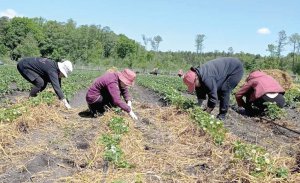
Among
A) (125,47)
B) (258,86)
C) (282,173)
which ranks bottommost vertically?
(282,173)

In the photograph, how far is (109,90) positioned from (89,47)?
83.6m

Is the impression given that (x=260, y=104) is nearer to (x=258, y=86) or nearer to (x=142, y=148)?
(x=258, y=86)

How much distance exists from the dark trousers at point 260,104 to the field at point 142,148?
45cm

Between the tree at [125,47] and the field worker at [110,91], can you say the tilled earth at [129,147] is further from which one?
the tree at [125,47]

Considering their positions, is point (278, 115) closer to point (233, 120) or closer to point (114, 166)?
point (233, 120)

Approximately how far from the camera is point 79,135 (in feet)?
23.0

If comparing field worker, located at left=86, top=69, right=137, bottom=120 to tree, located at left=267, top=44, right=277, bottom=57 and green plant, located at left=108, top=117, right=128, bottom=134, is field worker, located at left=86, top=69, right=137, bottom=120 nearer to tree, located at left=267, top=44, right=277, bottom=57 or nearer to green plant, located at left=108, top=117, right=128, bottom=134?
green plant, located at left=108, top=117, right=128, bottom=134

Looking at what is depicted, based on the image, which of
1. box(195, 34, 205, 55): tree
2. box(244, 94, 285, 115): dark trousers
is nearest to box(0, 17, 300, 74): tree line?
box(195, 34, 205, 55): tree

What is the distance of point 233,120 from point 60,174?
582cm

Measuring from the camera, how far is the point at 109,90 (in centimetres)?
802

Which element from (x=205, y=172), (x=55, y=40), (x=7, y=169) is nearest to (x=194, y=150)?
(x=205, y=172)

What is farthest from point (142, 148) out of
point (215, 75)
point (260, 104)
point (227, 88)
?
point (260, 104)

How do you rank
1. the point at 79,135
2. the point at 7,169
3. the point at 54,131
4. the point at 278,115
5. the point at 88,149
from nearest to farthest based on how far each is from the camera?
1. the point at 7,169
2. the point at 88,149
3. the point at 79,135
4. the point at 54,131
5. the point at 278,115

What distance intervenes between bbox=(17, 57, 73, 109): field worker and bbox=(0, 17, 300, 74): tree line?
5777 cm
